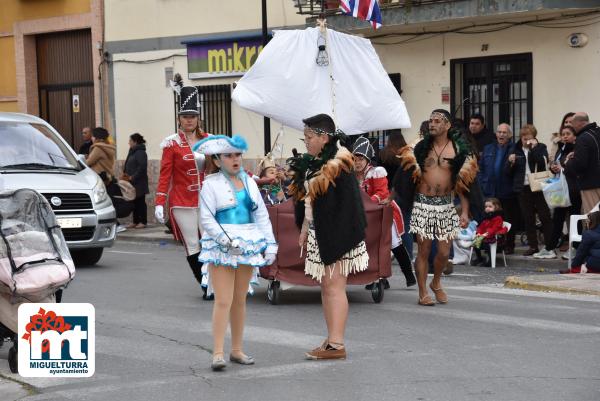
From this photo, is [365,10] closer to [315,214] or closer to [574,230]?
[574,230]

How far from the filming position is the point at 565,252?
53.9ft

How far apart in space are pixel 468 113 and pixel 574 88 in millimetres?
2162

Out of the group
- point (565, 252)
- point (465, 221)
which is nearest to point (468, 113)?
point (565, 252)

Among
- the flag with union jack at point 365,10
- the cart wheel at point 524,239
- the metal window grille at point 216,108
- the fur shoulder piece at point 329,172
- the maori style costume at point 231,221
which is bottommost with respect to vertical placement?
the cart wheel at point 524,239

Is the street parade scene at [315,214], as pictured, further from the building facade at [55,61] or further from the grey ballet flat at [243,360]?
the building facade at [55,61]

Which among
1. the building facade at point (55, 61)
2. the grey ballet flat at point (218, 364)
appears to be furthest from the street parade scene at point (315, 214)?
the building facade at point (55, 61)

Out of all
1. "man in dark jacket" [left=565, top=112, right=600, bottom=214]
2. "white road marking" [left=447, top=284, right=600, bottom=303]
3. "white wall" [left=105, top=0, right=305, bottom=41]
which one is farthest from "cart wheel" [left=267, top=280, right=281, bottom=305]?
"white wall" [left=105, top=0, right=305, bottom=41]

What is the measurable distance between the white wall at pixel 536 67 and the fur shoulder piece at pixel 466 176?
7679mm

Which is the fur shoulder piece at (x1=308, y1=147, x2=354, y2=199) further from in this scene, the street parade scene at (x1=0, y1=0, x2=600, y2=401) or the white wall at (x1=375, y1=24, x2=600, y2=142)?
the white wall at (x1=375, y1=24, x2=600, y2=142)

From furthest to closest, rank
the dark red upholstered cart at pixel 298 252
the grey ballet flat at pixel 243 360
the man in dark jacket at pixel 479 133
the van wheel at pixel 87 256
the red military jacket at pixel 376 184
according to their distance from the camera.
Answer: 1. the man in dark jacket at pixel 479 133
2. the van wheel at pixel 87 256
3. the red military jacket at pixel 376 184
4. the dark red upholstered cart at pixel 298 252
5. the grey ballet flat at pixel 243 360

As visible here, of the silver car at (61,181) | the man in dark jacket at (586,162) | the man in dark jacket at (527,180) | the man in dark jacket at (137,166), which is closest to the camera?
the silver car at (61,181)

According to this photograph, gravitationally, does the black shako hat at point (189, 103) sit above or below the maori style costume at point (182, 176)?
above

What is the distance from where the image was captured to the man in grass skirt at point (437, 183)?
446 inches

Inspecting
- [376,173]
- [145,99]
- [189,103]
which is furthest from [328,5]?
[189,103]
